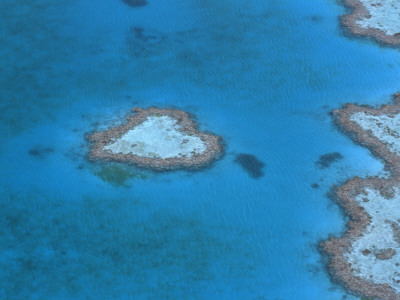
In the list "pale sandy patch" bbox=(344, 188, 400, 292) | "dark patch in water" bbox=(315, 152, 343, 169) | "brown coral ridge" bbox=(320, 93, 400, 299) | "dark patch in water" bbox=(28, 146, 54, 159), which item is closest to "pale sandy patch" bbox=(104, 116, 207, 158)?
"dark patch in water" bbox=(28, 146, 54, 159)

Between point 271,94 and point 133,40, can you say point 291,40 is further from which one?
point 133,40

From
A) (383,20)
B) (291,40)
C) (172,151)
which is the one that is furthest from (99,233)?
(383,20)

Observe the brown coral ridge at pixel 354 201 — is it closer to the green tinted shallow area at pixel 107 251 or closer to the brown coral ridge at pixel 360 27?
the green tinted shallow area at pixel 107 251

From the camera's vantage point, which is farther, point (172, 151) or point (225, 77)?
point (225, 77)

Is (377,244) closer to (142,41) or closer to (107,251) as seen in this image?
(107,251)

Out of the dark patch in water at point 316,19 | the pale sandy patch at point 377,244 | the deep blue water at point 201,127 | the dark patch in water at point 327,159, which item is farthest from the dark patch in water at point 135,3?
the pale sandy patch at point 377,244

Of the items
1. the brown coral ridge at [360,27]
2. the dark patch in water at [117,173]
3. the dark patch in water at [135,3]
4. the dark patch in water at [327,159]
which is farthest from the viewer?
the dark patch in water at [135,3]
